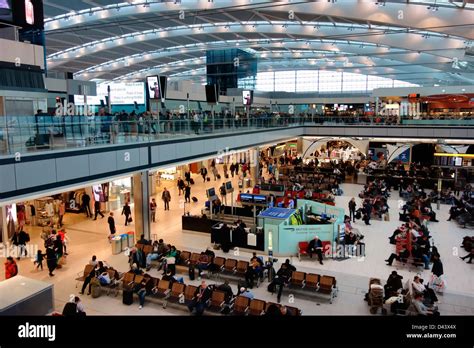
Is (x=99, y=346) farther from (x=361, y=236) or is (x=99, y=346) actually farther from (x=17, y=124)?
(x=361, y=236)

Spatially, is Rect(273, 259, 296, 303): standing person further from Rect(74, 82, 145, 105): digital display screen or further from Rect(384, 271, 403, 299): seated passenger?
Rect(74, 82, 145, 105): digital display screen

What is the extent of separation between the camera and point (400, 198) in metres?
25.2

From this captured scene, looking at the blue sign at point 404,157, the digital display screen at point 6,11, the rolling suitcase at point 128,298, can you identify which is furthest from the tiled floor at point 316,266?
the blue sign at point 404,157

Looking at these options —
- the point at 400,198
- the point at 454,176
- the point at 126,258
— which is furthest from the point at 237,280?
the point at 454,176

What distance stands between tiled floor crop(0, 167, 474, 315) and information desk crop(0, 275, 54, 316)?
0.71 meters

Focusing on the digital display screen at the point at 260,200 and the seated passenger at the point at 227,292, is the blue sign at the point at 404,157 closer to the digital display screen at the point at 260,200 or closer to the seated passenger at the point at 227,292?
the digital display screen at the point at 260,200

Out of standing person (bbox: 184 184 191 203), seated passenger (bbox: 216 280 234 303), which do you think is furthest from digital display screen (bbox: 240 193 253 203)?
seated passenger (bbox: 216 280 234 303)

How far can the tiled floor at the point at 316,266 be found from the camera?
426 inches

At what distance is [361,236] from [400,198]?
10.3 m

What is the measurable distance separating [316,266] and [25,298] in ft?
29.0

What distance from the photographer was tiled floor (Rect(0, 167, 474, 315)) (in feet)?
Answer: 35.5

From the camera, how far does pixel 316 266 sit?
45.9 ft

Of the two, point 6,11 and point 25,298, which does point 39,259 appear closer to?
point 25,298

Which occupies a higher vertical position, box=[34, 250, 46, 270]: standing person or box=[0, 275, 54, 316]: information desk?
box=[0, 275, 54, 316]: information desk
